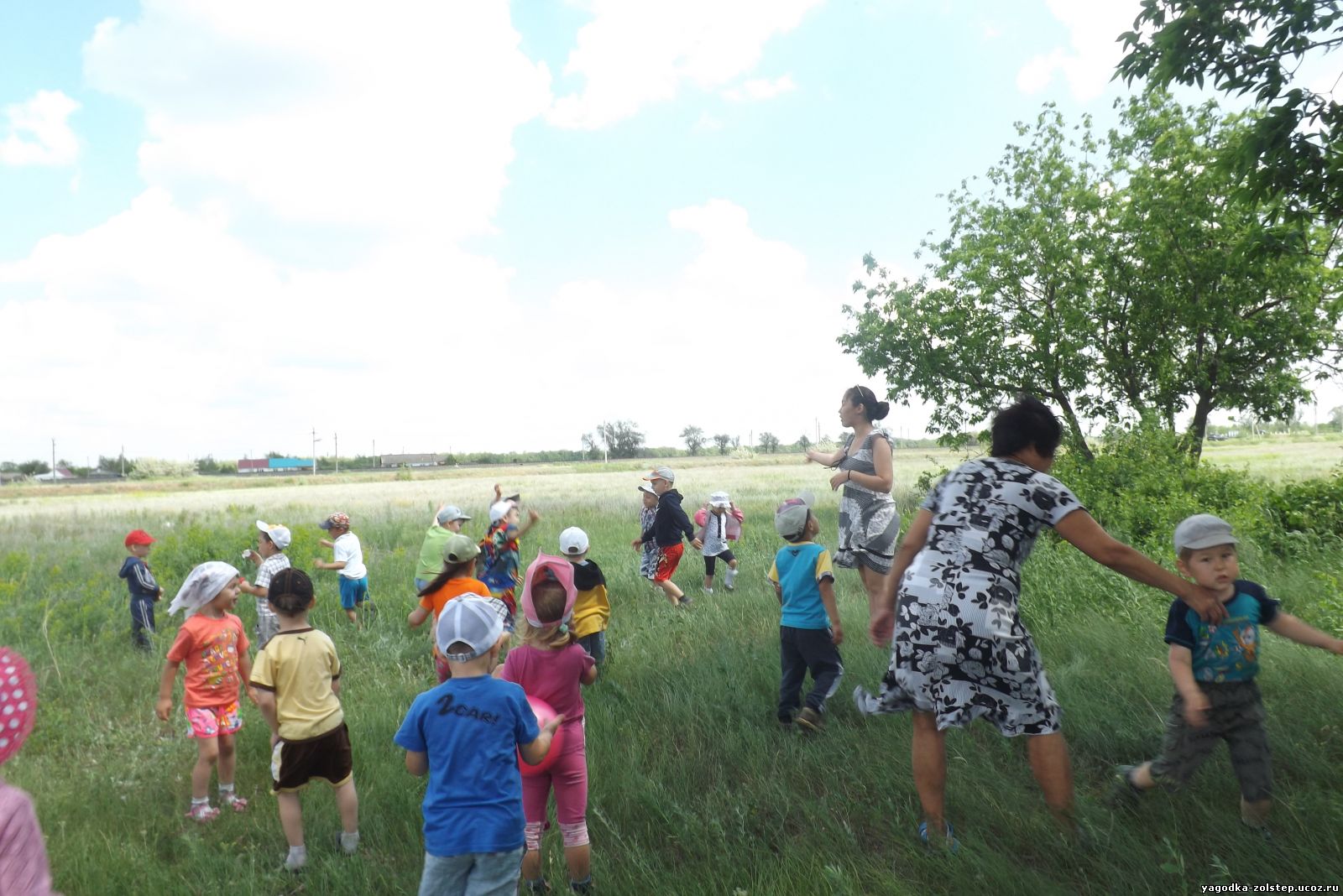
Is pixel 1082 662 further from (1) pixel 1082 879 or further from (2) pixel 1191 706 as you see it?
(1) pixel 1082 879

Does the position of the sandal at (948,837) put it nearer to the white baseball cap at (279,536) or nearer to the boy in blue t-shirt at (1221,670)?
the boy in blue t-shirt at (1221,670)

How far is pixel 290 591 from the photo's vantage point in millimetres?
4055

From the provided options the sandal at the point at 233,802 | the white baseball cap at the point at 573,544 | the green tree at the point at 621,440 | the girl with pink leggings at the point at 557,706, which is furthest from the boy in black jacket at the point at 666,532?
the green tree at the point at 621,440

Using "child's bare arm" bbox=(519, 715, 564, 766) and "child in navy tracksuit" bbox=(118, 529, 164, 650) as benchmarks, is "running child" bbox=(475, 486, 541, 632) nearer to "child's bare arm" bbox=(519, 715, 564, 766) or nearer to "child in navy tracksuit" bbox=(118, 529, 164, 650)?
"child in navy tracksuit" bbox=(118, 529, 164, 650)

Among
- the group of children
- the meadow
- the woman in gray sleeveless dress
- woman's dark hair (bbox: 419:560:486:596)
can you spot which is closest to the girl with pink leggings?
the group of children

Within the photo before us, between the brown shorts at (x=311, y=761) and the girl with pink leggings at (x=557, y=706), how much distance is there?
1139 millimetres

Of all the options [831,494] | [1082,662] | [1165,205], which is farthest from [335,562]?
[831,494]

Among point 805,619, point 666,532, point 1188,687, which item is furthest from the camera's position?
point 666,532

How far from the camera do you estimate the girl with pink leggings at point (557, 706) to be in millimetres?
3455

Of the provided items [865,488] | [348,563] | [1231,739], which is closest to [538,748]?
[1231,739]

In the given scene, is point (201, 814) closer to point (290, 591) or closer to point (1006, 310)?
point (290, 591)

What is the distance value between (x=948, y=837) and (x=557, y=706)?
5.82 feet

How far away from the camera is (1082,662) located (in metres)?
5.18

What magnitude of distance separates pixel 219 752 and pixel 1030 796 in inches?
178
